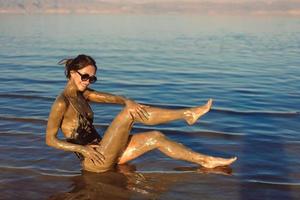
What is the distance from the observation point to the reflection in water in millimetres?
6691

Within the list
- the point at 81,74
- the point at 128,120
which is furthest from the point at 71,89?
the point at 128,120

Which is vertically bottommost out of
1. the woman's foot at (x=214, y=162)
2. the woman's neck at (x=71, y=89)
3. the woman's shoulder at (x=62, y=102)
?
the woman's foot at (x=214, y=162)

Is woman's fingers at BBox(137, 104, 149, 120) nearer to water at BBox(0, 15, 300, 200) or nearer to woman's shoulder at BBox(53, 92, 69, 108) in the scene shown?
woman's shoulder at BBox(53, 92, 69, 108)

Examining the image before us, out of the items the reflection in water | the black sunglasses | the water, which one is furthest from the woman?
the water

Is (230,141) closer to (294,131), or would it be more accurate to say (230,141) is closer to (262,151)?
(262,151)

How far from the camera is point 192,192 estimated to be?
6.81m

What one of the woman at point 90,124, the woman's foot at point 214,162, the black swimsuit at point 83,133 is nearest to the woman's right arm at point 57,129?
the woman at point 90,124

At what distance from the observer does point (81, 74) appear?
6.54 metres

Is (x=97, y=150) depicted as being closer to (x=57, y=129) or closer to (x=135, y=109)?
(x=57, y=129)

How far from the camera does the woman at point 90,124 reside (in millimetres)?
6520

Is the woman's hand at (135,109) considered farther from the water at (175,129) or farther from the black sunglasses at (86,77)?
the water at (175,129)

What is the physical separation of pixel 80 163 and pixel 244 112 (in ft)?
19.4

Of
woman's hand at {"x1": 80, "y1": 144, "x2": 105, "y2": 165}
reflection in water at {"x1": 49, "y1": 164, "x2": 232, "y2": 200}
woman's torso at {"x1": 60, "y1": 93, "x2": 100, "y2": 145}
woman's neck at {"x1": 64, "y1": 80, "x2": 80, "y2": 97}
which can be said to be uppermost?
woman's neck at {"x1": 64, "y1": 80, "x2": 80, "y2": 97}

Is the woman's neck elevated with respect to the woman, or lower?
elevated
